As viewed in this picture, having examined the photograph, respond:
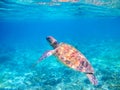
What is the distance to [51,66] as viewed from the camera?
65.5ft

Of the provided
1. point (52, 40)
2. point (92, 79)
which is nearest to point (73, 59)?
point (92, 79)

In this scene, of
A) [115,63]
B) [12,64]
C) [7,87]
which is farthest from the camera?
[12,64]

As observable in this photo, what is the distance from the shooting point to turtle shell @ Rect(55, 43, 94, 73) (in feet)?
21.7

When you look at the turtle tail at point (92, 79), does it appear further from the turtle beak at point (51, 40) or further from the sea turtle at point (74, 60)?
the turtle beak at point (51, 40)

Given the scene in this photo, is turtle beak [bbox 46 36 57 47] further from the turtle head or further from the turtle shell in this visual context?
the turtle shell

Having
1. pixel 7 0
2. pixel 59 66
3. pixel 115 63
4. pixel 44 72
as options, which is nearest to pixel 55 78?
pixel 44 72

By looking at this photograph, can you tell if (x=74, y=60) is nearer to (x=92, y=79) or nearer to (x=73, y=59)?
(x=73, y=59)

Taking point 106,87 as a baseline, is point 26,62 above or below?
above

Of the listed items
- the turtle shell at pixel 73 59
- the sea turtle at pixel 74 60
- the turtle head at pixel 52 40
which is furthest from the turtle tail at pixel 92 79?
the turtle head at pixel 52 40

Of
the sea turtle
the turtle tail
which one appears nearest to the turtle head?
the sea turtle

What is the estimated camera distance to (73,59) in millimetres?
6652

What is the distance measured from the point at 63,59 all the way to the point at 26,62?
55.2 ft

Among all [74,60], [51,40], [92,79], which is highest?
[51,40]

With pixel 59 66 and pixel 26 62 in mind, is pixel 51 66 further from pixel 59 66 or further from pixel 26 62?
pixel 26 62
